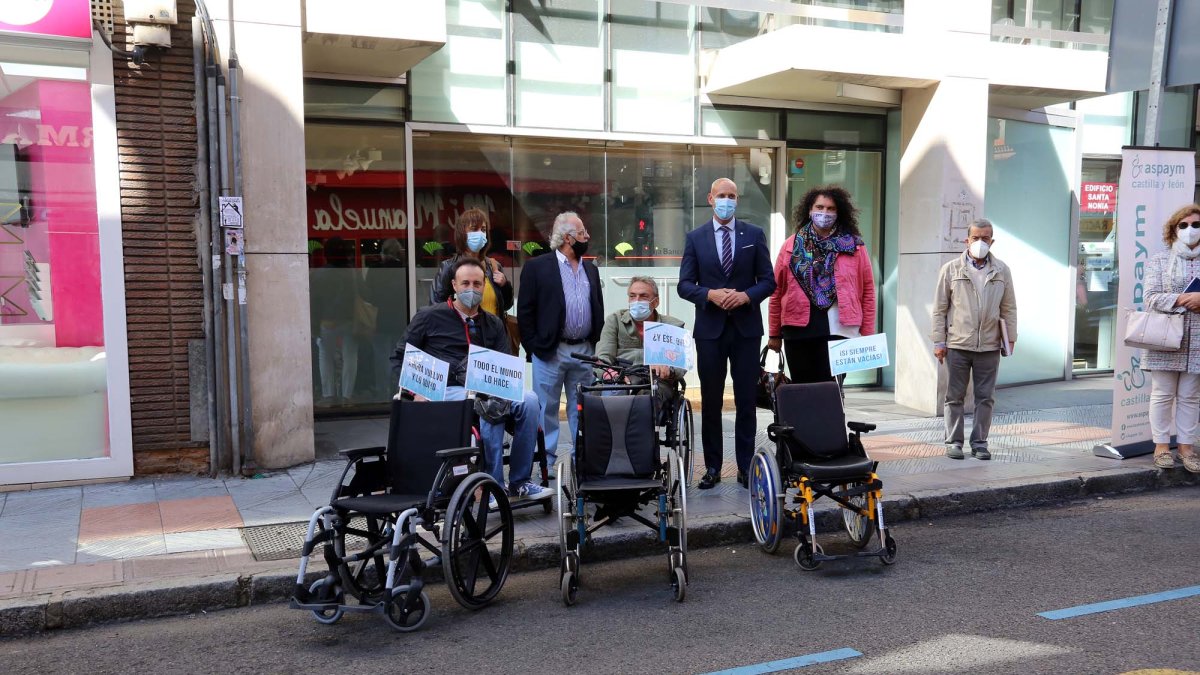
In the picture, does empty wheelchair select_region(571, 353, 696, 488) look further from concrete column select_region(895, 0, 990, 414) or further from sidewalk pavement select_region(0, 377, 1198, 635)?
concrete column select_region(895, 0, 990, 414)

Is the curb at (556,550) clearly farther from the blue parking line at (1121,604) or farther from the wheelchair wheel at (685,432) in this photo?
the blue parking line at (1121,604)

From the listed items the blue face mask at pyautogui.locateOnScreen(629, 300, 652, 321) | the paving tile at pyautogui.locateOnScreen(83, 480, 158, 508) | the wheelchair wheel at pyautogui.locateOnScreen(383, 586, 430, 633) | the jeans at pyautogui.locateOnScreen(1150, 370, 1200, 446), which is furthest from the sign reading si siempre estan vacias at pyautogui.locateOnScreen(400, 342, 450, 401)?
the jeans at pyautogui.locateOnScreen(1150, 370, 1200, 446)

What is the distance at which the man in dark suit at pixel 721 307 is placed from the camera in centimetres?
699

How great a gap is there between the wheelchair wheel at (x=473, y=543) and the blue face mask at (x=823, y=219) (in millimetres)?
3250

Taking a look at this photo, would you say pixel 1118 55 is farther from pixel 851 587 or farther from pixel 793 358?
pixel 851 587

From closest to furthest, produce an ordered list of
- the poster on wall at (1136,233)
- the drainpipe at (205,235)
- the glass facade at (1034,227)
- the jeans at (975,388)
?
the drainpipe at (205,235)
the jeans at (975,388)
the poster on wall at (1136,233)
the glass facade at (1034,227)

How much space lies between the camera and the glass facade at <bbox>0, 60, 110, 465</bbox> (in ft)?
23.7

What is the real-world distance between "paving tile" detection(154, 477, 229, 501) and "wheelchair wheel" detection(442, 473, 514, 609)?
2.70 meters

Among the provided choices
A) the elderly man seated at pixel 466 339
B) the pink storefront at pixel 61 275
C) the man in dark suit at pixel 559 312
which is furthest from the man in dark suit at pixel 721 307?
the pink storefront at pixel 61 275

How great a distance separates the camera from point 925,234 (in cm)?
1043

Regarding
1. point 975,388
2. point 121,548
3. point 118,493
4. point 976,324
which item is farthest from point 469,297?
point 975,388

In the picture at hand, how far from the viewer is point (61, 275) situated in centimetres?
737

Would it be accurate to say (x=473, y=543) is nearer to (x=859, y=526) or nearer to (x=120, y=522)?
(x=859, y=526)

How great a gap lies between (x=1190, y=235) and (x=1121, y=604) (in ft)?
13.3
